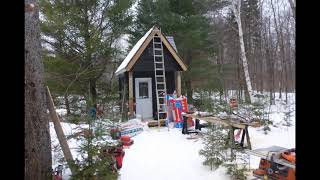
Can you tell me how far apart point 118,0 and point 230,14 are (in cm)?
982

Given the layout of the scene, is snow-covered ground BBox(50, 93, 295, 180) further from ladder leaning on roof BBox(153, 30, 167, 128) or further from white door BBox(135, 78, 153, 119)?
white door BBox(135, 78, 153, 119)

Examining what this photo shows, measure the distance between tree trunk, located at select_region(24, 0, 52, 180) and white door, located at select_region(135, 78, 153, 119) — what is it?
919cm

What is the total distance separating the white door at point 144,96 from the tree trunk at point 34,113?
362 inches

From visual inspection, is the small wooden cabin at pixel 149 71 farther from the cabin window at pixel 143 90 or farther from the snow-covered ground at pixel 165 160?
the snow-covered ground at pixel 165 160

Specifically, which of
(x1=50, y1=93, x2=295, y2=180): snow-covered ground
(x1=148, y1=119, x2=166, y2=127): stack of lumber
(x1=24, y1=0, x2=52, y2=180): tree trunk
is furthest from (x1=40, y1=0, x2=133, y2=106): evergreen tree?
(x1=24, y1=0, x2=52, y2=180): tree trunk

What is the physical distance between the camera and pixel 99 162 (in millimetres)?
4039

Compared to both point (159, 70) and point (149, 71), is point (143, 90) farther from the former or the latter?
point (159, 70)

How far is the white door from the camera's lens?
1309 centimetres

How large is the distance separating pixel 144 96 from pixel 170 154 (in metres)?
6.46

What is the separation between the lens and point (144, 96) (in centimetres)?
1323

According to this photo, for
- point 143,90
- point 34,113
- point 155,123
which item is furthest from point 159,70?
point 34,113

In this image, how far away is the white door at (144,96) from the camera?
1309cm
